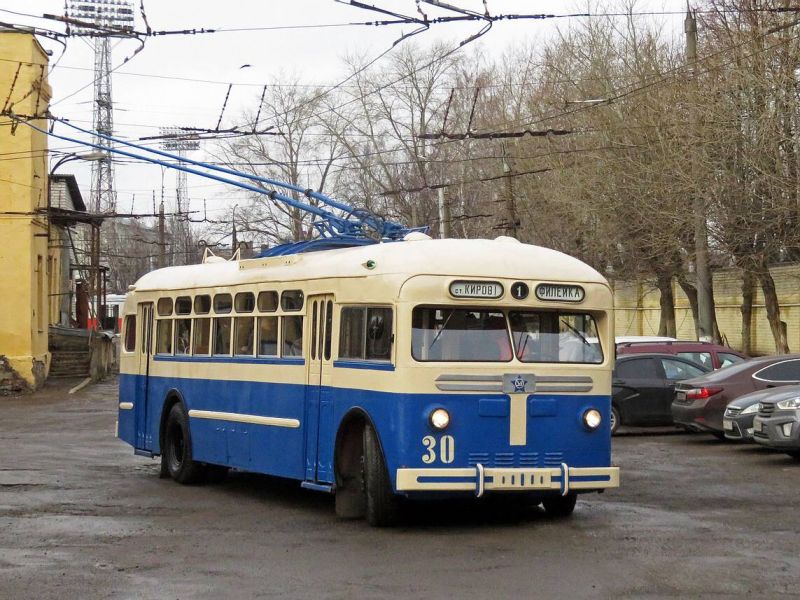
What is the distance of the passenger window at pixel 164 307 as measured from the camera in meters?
17.2

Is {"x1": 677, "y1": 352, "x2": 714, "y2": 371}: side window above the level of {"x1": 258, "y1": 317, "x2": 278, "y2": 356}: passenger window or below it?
below

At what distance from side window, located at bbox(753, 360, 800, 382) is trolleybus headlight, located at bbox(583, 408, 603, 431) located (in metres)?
10.0

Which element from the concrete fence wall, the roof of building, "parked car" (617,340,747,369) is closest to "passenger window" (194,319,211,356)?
the roof of building

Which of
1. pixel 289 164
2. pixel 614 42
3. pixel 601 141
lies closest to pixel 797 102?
pixel 601 141

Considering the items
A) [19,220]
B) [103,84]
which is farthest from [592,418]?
[103,84]

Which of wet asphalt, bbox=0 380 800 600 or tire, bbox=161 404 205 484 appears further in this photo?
tire, bbox=161 404 205 484

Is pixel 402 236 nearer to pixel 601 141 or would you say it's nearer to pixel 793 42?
pixel 793 42

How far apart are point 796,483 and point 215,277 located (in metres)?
6.97

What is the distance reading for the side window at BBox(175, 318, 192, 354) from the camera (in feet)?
54.2

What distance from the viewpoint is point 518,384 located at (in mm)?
11953

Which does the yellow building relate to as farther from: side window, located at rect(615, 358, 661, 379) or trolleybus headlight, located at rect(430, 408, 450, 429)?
trolleybus headlight, located at rect(430, 408, 450, 429)

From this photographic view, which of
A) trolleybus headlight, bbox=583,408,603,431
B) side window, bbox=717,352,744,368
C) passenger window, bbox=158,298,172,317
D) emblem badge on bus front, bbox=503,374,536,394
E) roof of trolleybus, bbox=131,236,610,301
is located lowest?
trolleybus headlight, bbox=583,408,603,431

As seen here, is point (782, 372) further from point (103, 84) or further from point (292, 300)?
point (103, 84)

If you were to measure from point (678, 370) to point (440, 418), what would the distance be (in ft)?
42.9
